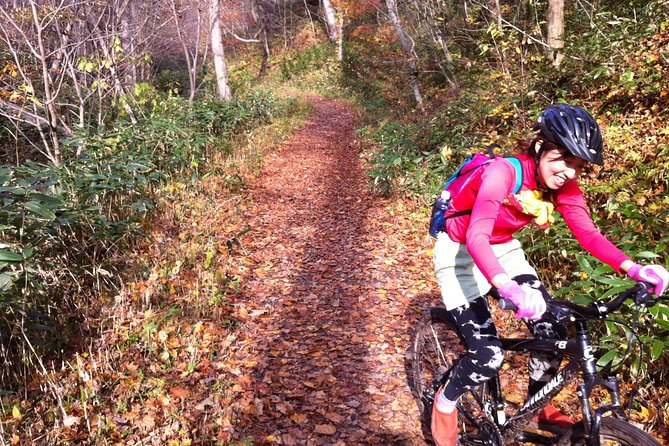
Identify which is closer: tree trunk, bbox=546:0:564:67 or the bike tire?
the bike tire

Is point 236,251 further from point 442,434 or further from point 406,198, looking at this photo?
point 442,434

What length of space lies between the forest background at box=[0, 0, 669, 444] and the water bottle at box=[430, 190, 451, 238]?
1424mm

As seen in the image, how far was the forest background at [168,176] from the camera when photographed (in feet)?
11.4

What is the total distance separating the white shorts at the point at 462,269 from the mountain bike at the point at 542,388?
0.24 metres

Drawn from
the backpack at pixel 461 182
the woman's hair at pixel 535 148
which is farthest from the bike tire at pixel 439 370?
the woman's hair at pixel 535 148

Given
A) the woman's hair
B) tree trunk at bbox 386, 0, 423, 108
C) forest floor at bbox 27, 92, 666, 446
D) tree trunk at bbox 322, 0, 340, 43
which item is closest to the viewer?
the woman's hair

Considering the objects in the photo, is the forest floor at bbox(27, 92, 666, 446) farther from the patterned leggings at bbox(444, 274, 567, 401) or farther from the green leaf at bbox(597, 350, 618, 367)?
the patterned leggings at bbox(444, 274, 567, 401)

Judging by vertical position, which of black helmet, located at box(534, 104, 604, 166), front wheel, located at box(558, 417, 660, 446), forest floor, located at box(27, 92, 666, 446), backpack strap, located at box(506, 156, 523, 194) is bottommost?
forest floor, located at box(27, 92, 666, 446)

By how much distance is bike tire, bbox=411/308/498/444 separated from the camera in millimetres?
3020

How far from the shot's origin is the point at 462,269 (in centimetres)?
281

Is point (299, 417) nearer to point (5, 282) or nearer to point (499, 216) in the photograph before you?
point (499, 216)

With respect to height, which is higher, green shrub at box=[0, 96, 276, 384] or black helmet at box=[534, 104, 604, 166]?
black helmet at box=[534, 104, 604, 166]

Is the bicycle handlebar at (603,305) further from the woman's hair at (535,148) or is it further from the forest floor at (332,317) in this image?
the forest floor at (332,317)

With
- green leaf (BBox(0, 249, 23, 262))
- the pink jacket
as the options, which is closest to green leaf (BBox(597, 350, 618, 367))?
the pink jacket
